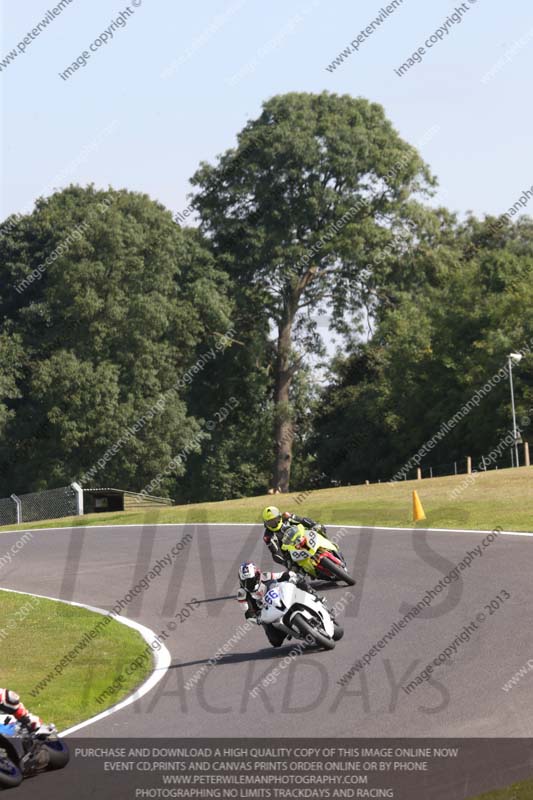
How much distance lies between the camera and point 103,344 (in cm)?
5744

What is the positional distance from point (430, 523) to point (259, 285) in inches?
1379

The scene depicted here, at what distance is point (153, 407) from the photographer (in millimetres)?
56719

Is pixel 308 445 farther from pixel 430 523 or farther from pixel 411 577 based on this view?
pixel 411 577

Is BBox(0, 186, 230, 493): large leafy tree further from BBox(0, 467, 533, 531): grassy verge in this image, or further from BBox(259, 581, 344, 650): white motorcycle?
BBox(259, 581, 344, 650): white motorcycle

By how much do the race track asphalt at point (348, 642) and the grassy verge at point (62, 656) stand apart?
590mm

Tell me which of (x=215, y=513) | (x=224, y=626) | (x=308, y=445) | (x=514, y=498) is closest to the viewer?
(x=224, y=626)

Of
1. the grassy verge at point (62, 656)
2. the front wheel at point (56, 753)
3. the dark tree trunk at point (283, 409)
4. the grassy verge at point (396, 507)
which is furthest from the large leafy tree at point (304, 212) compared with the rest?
the front wheel at point (56, 753)

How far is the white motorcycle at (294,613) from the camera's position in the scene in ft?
45.8

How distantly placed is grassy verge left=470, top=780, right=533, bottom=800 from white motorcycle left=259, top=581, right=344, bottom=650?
6.13m

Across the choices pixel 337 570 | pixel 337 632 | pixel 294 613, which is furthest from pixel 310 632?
pixel 337 570

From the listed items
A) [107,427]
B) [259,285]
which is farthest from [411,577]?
[259,285]

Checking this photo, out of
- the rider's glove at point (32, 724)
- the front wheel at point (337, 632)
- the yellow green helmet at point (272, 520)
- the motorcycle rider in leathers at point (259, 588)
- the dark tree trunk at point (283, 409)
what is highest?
the dark tree trunk at point (283, 409)

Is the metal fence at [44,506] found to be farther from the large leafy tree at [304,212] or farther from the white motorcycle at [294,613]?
the white motorcycle at [294,613]

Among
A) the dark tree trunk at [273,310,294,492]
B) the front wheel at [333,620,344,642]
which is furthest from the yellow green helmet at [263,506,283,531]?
the dark tree trunk at [273,310,294,492]
